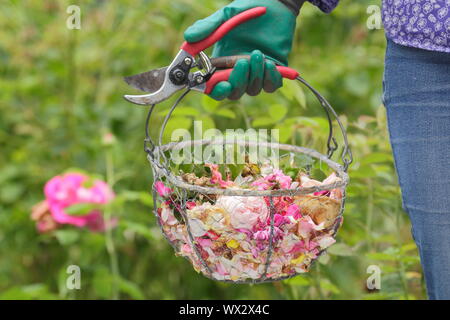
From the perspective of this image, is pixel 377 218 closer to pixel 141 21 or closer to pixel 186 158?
pixel 141 21

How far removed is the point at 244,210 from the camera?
0.92 meters

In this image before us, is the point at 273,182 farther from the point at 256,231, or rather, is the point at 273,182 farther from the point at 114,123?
the point at 114,123

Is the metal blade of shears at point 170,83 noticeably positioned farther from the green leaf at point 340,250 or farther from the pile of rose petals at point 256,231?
the green leaf at point 340,250

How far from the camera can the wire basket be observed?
2.99 ft

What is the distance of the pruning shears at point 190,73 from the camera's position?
0.96m

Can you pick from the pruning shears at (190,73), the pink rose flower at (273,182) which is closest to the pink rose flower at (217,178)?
the pink rose flower at (273,182)

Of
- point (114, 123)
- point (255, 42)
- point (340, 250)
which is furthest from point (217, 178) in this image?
point (114, 123)

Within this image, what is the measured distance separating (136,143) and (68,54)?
34cm

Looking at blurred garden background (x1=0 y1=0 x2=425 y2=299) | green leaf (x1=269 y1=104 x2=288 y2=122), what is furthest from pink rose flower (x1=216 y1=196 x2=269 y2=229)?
blurred garden background (x1=0 y1=0 x2=425 y2=299)

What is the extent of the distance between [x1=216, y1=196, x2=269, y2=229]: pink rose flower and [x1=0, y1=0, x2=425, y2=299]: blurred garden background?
68 centimetres

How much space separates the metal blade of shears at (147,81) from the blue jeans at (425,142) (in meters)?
0.35

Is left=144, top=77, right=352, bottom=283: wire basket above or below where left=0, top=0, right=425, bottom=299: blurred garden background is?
below

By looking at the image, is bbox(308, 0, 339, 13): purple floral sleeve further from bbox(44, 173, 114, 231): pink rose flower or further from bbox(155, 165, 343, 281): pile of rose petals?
bbox(44, 173, 114, 231): pink rose flower

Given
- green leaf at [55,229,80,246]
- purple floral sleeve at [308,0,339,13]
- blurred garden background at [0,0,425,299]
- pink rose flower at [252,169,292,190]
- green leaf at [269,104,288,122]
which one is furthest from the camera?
blurred garden background at [0,0,425,299]
